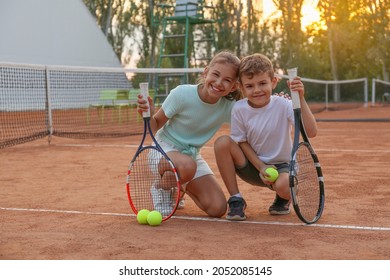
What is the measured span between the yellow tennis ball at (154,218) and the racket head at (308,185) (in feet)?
2.32

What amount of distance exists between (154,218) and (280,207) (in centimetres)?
76

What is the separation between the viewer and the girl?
3.60m

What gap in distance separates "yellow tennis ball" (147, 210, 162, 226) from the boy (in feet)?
1.28

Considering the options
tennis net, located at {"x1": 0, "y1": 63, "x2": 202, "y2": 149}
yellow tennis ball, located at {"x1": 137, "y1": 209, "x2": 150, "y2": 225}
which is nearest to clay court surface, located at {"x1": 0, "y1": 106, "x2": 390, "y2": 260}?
yellow tennis ball, located at {"x1": 137, "y1": 209, "x2": 150, "y2": 225}

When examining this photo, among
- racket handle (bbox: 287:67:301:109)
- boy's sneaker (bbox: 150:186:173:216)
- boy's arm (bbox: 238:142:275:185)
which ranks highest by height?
racket handle (bbox: 287:67:301:109)

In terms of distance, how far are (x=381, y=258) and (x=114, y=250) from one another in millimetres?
1129

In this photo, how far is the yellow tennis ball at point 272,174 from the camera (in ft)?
11.4

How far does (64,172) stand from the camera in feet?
19.1

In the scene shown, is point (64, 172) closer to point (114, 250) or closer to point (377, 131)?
point (114, 250)

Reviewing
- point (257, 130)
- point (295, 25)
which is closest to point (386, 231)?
point (257, 130)

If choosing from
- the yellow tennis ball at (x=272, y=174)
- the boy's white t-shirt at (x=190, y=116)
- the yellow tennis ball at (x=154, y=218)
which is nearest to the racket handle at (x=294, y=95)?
the yellow tennis ball at (x=272, y=174)

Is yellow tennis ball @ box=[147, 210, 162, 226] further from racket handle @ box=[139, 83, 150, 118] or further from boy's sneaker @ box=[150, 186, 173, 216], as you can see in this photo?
racket handle @ box=[139, 83, 150, 118]

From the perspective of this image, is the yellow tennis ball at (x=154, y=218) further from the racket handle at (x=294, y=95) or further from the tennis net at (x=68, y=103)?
the tennis net at (x=68, y=103)

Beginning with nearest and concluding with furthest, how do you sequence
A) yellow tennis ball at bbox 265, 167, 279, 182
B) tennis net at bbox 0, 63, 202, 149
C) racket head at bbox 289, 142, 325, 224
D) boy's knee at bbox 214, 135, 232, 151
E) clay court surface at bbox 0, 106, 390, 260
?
clay court surface at bbox 0, 106, 390, 260
racket head at bbox 289, 142, 325, 224
yellow tennis ball at bbox 265, 167, 279, 182
boy's knee at bbox 214, 135, 232, 151
tennis net at bbox 0, 63, 202, 149
